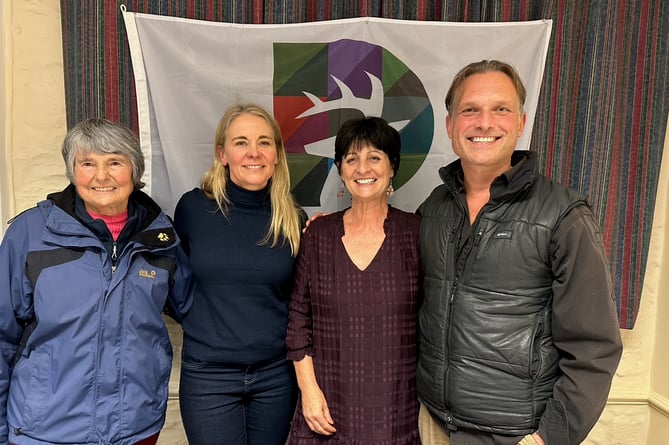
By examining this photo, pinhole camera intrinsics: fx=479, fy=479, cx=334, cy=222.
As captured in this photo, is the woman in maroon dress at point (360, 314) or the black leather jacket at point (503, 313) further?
the woman in maroon dress at point (360, 314)

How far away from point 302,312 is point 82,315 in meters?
0.62

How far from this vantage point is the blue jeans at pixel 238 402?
5.02ft

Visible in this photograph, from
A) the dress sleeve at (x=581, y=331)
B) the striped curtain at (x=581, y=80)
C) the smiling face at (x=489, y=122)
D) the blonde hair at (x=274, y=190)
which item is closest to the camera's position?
the dress sleeve at (x=581, y=331)

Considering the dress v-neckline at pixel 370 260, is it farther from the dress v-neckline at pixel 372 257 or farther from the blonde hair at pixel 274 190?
the blonde hair at pixel 274 190

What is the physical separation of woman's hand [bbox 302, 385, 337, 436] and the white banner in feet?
2.97

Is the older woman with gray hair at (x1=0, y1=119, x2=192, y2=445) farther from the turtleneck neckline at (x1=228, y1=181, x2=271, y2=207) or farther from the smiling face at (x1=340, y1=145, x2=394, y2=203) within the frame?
the smiling face at (x1=340, y1=145, x2=394, y2=203)

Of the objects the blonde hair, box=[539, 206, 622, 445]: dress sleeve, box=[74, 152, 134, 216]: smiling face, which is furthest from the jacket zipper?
box=[539, 206, 622, 445]: dress sleeve

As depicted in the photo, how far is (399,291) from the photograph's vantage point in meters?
1.41

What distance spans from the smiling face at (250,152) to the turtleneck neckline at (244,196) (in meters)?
0.01

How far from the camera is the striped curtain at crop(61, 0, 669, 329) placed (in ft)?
6.11

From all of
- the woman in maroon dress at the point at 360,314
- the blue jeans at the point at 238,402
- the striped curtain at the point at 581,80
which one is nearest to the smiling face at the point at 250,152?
the woman in maroon dress at the point at 360,314

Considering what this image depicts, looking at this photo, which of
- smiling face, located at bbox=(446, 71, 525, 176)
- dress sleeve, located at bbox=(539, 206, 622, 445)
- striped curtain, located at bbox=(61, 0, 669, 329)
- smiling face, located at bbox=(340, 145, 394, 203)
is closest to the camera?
dress sleeve, located at bbox=(539, 206, 622, 445)

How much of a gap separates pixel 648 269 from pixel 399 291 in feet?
4.48

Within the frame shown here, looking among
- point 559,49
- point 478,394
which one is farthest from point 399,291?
point 559,49
